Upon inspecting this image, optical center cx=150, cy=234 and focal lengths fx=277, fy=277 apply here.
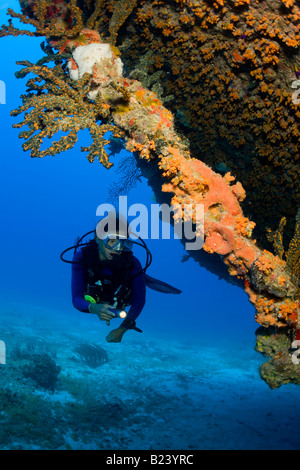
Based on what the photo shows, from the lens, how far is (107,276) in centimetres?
454

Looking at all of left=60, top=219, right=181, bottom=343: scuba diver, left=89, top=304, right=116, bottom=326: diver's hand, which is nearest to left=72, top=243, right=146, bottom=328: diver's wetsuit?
left=60, top=219, right=181, bottom=343: scuba diver

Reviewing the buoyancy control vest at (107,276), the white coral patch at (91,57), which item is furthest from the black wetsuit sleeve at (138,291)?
the white coral patch at (91,57)

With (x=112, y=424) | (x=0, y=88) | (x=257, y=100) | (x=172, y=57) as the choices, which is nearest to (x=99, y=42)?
(x=172, y=57)

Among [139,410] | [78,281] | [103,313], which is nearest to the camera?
[103,313]

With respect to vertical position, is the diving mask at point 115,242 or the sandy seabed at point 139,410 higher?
the diving mask at point 115,242

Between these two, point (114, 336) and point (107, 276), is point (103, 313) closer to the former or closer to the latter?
point (114, 336)

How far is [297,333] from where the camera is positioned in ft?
12.3

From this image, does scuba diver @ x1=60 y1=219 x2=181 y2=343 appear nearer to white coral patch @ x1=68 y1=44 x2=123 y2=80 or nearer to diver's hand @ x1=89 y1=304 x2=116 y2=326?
diver's hand @ x1=89 y1=304 x2=116 y2=326

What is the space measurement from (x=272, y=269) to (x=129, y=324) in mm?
2225

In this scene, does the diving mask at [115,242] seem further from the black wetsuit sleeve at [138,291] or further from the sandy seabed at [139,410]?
the sandy seabed at [139,410]

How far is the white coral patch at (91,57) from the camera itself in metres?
3.75

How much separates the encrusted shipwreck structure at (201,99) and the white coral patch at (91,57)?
0.01 meters

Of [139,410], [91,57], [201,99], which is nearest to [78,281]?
[91,57]

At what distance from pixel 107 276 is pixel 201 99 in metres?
3.14
